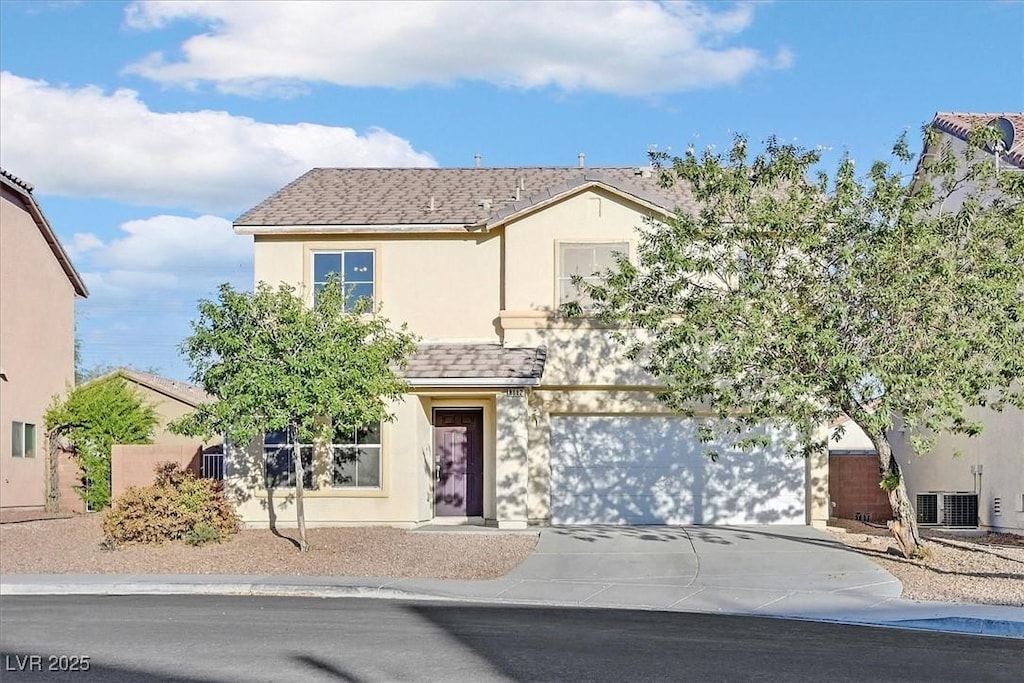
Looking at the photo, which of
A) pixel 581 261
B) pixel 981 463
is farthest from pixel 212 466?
pixel 981 463

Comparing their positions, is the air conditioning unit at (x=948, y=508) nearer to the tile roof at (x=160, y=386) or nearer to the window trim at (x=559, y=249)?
the window trim at (x=559, y=249)

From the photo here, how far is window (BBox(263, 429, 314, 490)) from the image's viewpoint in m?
25.2

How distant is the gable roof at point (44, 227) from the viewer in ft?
99.1

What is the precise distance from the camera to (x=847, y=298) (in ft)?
61.6

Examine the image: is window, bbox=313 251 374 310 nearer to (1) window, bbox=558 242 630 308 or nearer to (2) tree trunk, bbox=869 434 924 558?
(1) window, bbox=558 242 630 308

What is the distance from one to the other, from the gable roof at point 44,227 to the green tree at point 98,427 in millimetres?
3929

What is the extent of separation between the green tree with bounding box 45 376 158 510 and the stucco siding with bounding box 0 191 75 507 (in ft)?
2.14

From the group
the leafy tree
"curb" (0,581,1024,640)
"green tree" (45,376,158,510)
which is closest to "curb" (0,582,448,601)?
"curb" (0,581,1024,640)

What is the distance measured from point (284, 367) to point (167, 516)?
12.8 feet

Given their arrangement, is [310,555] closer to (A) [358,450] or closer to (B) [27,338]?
(A) [358,450]

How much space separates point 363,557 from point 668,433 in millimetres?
7379

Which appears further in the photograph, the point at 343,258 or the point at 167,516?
the point at 343,258

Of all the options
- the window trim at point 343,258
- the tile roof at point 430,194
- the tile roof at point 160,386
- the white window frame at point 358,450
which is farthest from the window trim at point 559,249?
the tile roof at point 160,386

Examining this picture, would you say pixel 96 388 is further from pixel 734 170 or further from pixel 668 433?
pixel 734 170
